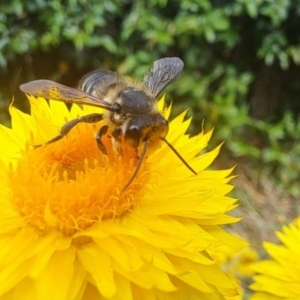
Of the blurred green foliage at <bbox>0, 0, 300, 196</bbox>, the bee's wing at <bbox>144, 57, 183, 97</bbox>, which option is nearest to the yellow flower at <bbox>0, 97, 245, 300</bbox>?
the bee's wing at <bbox>144, 57, 183, 97</bbox>

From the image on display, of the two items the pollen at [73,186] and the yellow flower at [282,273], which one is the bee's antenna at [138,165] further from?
the yellow flower at [282,273]

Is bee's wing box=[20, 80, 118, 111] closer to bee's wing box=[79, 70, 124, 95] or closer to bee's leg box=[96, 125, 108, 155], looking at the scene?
bee's leg box=[96, 125, 108, 155]

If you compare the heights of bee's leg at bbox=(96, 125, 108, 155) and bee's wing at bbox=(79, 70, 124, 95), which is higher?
bee's wing at bbox=(79, 70, 124, 95)

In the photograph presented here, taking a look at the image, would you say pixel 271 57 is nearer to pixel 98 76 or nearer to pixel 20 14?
pixel 20 14

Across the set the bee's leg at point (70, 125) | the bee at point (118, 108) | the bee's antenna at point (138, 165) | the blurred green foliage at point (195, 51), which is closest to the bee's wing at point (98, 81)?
the bee at point (118, 108)

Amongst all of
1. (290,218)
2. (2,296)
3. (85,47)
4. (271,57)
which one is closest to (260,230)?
(290,218)

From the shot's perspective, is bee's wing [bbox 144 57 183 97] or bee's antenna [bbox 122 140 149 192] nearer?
bee's antenna [bbox 122 140 149 192]

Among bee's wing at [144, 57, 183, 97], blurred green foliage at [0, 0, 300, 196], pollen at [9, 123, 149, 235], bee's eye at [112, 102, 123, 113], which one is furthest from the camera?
blurred green foliage at [0, 0, 300, 196]
